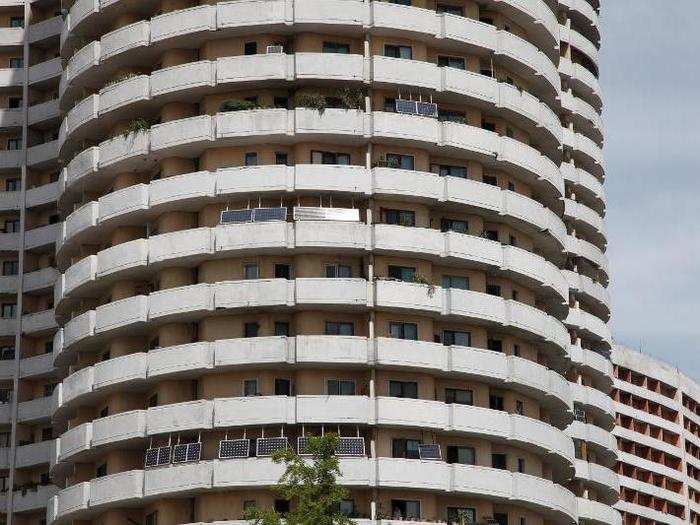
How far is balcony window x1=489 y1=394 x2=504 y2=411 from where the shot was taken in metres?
84.9

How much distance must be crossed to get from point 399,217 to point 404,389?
852 centimetres

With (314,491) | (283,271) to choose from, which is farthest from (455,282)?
(314,491)

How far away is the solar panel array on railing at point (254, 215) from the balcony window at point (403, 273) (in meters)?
5.67

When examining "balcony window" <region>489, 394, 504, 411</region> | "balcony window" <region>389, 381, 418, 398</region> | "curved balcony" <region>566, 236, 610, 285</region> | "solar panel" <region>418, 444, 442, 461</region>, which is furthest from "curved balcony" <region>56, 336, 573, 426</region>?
"curved balcony" <region>566, 236, 610, 285</region>

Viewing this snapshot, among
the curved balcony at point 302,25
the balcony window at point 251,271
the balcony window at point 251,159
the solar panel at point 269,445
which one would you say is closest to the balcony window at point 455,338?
the balcony window at point 251,271

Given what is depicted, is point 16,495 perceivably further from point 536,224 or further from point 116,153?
point 536,224

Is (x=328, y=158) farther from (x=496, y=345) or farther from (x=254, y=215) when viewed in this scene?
(x=496, y=345)

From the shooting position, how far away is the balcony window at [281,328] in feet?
271

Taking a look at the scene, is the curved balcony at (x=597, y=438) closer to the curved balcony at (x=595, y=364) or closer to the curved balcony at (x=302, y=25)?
the curved balcony at (x=595, y=364)

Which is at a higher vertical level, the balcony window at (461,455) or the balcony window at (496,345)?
the balcony window at (496,345)

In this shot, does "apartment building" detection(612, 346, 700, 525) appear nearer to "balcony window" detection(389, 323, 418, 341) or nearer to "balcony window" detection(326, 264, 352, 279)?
"balcony window" detection(389, 323, 418, 341)

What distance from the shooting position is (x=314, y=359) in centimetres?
8019

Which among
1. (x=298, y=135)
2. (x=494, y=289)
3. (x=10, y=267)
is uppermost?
(x=10, y=267)

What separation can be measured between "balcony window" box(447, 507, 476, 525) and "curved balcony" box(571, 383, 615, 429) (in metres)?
22.9
